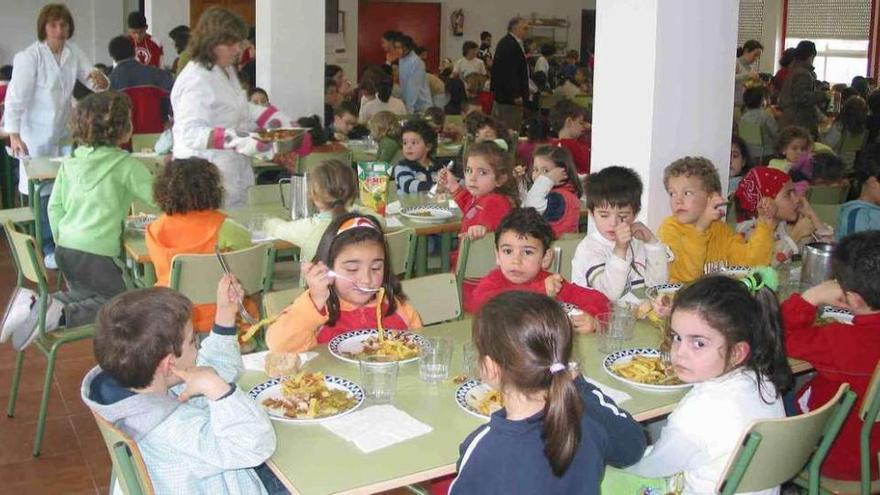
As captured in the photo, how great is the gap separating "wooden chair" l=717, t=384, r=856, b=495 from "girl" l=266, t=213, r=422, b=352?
1.29m

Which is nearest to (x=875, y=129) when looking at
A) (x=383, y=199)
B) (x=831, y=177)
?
(x=831, y=177)

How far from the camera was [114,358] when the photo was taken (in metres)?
2.09

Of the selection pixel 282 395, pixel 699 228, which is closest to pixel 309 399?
pixel 282 395

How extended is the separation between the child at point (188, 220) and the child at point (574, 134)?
3219 millimetres

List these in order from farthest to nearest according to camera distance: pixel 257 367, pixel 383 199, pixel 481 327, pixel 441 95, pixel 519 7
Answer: pixel 519 7 → pixel 441 95 → pixel 383 199 → pixel 257 367 → pixel 481 327

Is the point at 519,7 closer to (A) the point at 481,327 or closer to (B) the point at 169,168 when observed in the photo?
(B) the point at 169,168

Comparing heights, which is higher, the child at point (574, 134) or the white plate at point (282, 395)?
the child at point (574, 134)

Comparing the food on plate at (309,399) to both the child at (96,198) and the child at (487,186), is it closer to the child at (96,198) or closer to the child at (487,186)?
the child at (96,198)

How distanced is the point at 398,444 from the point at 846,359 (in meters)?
1.43

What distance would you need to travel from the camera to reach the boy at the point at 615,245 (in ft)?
11.6

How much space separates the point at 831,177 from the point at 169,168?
3881mm

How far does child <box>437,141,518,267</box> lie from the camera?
4.65m


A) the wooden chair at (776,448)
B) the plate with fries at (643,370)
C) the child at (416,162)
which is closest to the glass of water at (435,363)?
the plate with fries at (643,370)

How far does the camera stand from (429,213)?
195 inches
